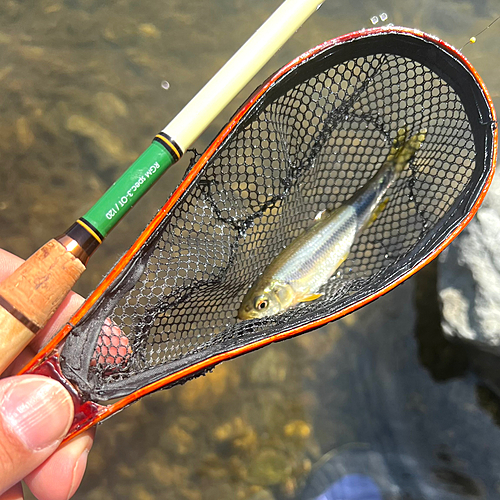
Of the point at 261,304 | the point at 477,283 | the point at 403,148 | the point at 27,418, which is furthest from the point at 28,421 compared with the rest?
the point at 477,283

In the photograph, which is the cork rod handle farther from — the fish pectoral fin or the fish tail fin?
the fish tail fin

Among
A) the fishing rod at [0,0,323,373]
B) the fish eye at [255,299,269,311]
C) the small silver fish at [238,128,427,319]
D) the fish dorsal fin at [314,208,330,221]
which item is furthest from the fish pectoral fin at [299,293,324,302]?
the fishing rod at [0,0,323,373]

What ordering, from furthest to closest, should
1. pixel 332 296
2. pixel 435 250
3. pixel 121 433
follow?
pixel 121 433 → pixel 332 296 → pixel 435 250

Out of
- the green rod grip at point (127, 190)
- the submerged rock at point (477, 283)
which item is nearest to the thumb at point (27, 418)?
the green rod grip at point (127, 190)

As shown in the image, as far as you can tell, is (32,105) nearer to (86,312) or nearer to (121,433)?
(86,312)

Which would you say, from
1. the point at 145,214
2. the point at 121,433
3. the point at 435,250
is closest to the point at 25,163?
the point at 145,214

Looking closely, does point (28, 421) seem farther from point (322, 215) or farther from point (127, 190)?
point (322, 215)
